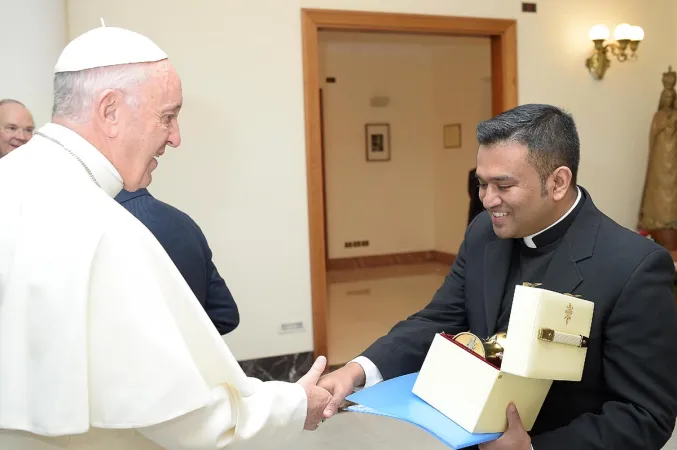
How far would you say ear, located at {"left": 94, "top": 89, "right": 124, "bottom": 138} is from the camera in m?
1.39

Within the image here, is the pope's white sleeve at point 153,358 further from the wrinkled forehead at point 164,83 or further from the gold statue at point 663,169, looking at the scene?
the gold statue at point 663,169

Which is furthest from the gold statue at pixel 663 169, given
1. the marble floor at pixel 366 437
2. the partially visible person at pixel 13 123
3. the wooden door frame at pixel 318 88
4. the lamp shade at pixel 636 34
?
the partially visible person at pixel 13 123

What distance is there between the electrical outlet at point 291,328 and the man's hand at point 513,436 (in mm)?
3147

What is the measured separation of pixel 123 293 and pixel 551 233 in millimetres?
1150

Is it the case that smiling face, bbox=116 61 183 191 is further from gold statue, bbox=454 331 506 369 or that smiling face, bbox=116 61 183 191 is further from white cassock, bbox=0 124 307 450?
gold statue, bbox=454 331 506 369

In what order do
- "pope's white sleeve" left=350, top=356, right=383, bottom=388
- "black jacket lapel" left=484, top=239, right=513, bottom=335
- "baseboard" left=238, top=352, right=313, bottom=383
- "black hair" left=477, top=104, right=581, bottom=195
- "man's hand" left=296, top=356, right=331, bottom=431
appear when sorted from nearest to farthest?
"man's hand" left=296, top=356, right=331, bottom=431 → "black hair" left=477, top=104, right=581, bottom=195 → "black jacket lapel" left=484, top=239, right=513, bottom=335 → "pope's white sleeve" left=350, top=356, right=383, bottom=388 → "baseboard" left=238, top=352, right=313, bottom=383

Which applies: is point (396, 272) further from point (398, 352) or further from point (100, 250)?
point (100, 250)

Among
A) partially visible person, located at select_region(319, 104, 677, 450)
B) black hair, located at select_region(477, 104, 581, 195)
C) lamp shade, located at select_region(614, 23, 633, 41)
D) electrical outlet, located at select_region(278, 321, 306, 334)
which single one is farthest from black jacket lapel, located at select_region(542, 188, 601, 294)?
lamp shade, located at select_region(614, 23, 633, 41)

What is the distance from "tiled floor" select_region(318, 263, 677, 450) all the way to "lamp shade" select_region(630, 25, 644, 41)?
333 centimetres

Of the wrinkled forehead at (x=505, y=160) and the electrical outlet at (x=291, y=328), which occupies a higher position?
the wrinkled forehead at (x=505, y=160)

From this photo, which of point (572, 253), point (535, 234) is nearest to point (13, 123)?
point (535, 234)

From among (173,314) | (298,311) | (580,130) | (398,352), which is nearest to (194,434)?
(173,314)

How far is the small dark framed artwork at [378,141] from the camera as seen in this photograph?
1004 cm

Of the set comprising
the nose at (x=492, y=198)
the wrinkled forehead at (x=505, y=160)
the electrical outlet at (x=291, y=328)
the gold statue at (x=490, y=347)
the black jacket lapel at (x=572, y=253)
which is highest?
the wrinkled forehead at (x=505, y=160)
